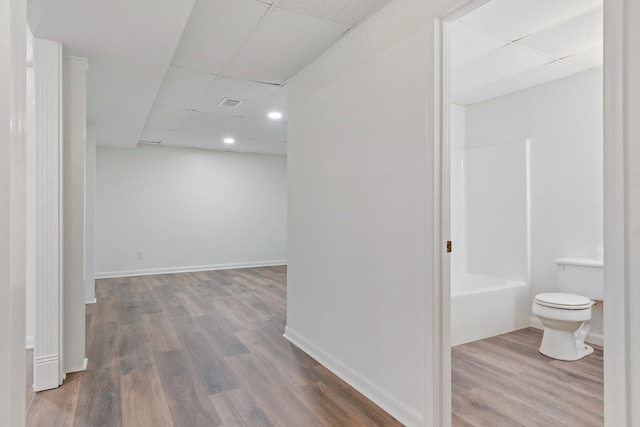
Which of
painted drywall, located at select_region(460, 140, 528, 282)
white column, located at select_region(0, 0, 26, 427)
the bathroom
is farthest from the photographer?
painted drywall, located at select_region(460, 140, 528, 282)

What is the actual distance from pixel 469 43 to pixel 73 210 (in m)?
3.07

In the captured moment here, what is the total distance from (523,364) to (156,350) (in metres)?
2.95

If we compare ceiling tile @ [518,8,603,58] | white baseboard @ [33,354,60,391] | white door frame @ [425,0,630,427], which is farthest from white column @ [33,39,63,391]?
ceiling tile @ [518,8,603,58]

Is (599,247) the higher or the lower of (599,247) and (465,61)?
the lower

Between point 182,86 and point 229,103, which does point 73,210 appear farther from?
point 229,103

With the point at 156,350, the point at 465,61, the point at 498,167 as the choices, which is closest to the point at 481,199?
the point at 498,167

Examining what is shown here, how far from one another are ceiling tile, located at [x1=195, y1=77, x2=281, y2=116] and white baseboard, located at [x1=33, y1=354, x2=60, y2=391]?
2525 millimetres

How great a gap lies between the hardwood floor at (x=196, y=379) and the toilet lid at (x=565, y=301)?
171cm

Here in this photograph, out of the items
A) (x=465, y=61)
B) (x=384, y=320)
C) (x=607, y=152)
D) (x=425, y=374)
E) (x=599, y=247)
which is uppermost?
(x=465, y=61)

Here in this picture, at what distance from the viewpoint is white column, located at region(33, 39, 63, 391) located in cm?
230

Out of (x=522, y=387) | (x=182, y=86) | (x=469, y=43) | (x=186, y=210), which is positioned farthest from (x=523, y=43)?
(x=186, y=210)

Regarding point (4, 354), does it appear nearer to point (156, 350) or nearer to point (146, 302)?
point (156, 350)

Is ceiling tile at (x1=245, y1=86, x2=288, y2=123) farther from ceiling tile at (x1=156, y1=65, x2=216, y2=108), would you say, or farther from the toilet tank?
the toilet tank

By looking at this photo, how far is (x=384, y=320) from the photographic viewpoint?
6.82ft
